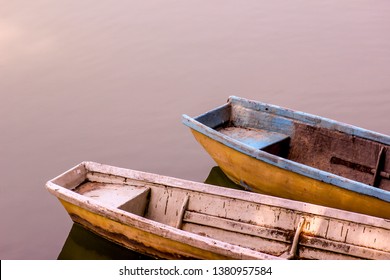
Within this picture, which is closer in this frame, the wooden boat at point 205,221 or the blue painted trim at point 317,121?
the wooden boat at point 205,221

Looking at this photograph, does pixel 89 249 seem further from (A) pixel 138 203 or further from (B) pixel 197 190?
(B) pixel 197 190

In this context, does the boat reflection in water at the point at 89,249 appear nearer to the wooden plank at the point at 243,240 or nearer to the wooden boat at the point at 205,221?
the wooden boat at the point at 205,221

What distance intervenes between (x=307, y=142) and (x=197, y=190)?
2145 mm

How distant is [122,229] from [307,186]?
237cm

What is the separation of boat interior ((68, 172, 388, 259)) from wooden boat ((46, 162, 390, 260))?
11 millimetres

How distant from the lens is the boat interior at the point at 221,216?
24.1 ft

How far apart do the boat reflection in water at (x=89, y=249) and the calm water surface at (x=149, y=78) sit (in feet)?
0.53

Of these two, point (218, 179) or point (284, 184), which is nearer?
point (284, 184)

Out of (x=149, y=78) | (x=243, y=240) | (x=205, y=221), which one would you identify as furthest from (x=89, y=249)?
(x=149, y=78)

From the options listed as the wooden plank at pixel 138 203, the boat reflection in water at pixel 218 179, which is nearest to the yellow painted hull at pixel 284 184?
the boat reflection in water at pixel 218 179

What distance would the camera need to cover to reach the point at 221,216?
796cm

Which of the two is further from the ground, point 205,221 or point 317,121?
A: point 317,121

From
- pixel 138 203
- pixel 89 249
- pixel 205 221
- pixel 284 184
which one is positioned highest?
pixel 284 184

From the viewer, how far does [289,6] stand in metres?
17.7
